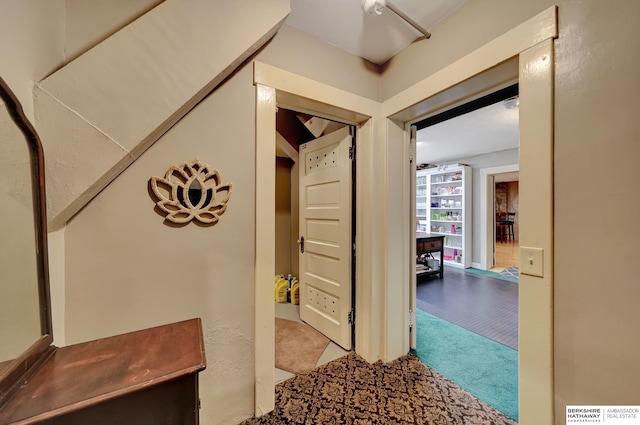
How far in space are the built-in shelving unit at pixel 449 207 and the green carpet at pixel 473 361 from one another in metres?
3.07

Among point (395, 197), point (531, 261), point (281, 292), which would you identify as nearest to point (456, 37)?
point (395, 197)

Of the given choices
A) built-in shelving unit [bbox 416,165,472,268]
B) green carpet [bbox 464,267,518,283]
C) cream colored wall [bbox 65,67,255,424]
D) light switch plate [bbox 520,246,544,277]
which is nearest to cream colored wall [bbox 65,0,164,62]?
cream colored wall [bbox 65,67,255,424]

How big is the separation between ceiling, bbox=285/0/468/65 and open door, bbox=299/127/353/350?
0.64 metres

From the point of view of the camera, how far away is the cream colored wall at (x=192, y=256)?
1.09 meters

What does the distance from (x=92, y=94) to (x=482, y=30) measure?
1.94 m

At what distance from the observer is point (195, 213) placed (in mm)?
1270

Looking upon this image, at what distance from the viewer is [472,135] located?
379 cm

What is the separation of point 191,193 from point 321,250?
141 centimetres

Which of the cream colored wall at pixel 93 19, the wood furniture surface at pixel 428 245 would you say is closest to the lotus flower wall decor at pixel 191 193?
the cream colored wall at pixel 93 19

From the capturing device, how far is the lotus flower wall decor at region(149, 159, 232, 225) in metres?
1.22

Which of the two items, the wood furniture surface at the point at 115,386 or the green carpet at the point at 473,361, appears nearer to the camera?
the wood furniture surface at the point at 115,386

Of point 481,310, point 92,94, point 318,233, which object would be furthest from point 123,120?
point 481,310
